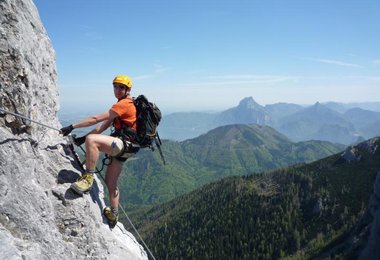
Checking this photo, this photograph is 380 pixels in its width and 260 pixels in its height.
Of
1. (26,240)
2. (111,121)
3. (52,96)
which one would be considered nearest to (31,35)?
(52,96)

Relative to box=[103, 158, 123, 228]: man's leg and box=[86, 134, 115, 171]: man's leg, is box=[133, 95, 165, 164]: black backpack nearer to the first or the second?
box=[86, 134, 115, 171]: man's leg

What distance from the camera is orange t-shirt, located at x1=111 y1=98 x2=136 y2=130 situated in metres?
12.2

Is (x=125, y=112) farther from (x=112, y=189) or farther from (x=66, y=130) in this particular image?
(x=112, y=189)

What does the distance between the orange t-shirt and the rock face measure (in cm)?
241

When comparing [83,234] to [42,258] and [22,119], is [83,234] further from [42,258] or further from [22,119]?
[22,119]

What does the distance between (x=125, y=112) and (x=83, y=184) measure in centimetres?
297

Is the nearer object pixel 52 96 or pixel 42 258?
pixel 42 258

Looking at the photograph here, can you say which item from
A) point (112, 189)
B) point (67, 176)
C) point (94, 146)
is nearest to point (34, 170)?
point (67, 176)

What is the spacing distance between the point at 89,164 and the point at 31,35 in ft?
15.5

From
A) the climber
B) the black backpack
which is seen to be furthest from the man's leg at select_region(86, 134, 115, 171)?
the black backpack

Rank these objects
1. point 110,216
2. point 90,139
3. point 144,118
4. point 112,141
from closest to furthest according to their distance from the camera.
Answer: point 90,139
point 112,141
point 144,118
point 110,216

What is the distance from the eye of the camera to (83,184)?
11.3 meters

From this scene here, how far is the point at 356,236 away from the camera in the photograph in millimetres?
144000

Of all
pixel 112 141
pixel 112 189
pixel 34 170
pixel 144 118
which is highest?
pixel 144 118
